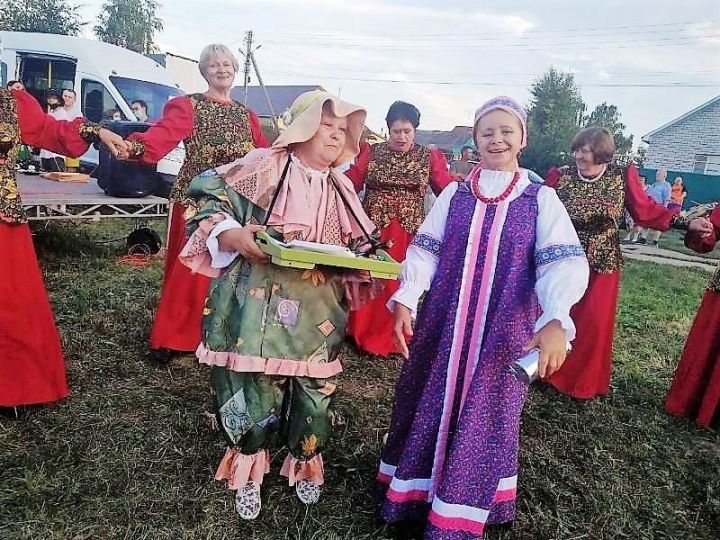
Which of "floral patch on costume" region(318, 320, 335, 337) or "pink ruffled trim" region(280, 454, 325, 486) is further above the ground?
"floral patch on costume" region(318, 320, 335, 337)

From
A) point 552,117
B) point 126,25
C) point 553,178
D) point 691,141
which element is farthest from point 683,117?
point 126,25

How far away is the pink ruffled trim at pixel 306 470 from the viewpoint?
2.68 metres

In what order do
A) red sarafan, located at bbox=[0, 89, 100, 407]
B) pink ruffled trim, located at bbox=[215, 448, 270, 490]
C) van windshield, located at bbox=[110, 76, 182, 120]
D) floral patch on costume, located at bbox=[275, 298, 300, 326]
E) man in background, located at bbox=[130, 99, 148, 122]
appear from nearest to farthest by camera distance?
floral patch on costume, located at bbox=[275, 298, 300, 326]
pink ruffled trim, located at bbox=[215, 448, 270, 490]
red sarafan, located at bbox=[0, 89, 100, 407]
man in background, located at bbox=[130, 99, 148, 122]
van windshield, located at bbox=[110, 76, 182, 120]

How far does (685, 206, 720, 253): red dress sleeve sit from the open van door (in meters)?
11.8

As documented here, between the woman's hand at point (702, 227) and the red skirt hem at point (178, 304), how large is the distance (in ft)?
10.5

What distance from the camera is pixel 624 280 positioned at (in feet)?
30.4

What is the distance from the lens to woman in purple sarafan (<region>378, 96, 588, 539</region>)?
2283 millimetres

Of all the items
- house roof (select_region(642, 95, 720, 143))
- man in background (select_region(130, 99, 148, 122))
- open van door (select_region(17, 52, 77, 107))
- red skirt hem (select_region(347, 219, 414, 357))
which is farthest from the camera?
house roof (select_region(642, 95, 720, 143))

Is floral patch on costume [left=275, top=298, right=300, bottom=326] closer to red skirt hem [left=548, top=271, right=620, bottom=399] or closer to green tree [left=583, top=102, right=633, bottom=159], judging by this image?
red skirt hem [left=548, top=271, right=620, bottom=399]

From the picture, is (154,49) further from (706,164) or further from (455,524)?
(455,524)

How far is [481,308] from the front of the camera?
7.61 feet

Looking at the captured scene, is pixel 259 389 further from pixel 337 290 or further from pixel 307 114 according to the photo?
pixel 307 114

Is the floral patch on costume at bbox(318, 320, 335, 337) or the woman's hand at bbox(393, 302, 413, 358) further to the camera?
the floral patch on costume at bbox(318, 320, 335, 337)

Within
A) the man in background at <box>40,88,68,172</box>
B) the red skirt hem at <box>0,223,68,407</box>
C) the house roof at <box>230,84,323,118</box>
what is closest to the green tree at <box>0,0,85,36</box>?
the house roof at <box>230,84,323,118</box>
